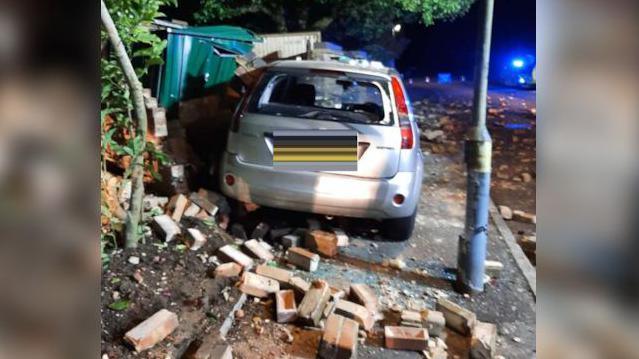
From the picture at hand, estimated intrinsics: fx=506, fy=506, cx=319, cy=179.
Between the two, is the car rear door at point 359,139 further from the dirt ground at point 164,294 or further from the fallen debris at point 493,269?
the fallen debris at point 493,269

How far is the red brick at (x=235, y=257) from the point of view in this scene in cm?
421

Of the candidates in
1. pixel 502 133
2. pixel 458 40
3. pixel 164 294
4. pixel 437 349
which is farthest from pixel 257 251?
pixel 458 40

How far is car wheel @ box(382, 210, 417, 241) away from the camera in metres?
5.00

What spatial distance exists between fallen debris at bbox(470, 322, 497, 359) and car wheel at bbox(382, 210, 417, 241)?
1576 millimetres

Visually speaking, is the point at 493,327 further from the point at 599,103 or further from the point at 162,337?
the point at 599,103

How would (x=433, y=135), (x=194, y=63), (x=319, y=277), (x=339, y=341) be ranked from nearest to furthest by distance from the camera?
(x=339, y=341), (x=319, y=277), (x=194, y=63), (x=433, y=135)

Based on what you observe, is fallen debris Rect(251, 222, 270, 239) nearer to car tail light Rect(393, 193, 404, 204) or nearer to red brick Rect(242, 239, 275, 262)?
red brick Rect(242, 239, 275, 262)

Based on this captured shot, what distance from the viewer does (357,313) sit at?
359 cm

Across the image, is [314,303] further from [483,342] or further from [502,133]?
[502,133]

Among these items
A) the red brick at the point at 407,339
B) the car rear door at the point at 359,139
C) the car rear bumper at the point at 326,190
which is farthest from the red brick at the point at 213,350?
the car rear door at the point at 359,139

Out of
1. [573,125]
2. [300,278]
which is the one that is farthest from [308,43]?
[573,125]

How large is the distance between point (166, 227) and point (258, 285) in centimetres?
109

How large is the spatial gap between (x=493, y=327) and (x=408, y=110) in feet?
6.93

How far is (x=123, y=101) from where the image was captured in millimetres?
4277
